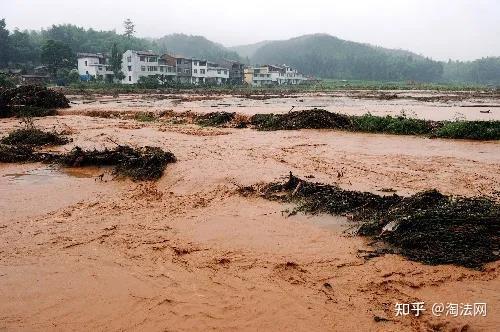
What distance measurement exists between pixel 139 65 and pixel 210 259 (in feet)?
227

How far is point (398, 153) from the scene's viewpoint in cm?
1171

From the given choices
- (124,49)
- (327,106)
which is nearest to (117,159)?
(327,106)

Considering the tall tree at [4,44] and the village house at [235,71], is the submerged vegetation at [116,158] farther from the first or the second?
the village house at [235,71]

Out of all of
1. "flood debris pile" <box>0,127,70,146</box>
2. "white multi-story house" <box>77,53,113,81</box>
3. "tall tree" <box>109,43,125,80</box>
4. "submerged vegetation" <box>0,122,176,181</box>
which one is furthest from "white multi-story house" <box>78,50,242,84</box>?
"submerged vegetation" <box>0,122,176,181</box>

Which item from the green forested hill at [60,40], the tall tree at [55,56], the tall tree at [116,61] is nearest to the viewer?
the tall tree at [116,61]

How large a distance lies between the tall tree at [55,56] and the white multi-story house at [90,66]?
11.6 ft

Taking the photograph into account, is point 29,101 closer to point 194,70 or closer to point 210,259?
point 210,259

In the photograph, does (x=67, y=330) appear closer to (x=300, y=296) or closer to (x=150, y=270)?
(x=150, y=270)

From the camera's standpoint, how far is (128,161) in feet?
31.5

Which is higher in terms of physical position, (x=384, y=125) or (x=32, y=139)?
(x=384, y=125)

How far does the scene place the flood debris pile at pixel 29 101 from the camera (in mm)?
22641

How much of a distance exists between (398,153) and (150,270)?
9.00 metres

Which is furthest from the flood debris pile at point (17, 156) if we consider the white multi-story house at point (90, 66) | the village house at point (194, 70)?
the village house at point (194, 70)

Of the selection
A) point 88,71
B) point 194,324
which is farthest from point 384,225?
point 88,71
